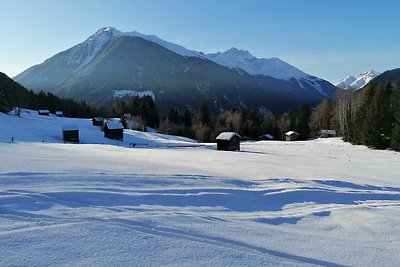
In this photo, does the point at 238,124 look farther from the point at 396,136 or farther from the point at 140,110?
the point at 396,136

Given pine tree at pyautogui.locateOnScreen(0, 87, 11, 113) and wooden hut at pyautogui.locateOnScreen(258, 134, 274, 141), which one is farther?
wooden hut at pyautogui.locateOnScreen(258, 134, 274, 141)

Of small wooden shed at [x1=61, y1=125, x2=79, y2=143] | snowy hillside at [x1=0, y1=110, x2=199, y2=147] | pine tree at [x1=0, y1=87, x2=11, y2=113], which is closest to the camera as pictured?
snowy hillside at [x1=0, y1=110, x2=199, y2=147]

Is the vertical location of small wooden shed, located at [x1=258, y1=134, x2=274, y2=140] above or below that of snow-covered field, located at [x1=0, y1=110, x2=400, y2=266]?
above

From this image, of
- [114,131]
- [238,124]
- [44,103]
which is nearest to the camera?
[114,131]

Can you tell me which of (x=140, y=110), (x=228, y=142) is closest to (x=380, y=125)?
(x=228, y=142)

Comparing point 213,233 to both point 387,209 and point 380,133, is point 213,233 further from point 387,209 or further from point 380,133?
point 380,133

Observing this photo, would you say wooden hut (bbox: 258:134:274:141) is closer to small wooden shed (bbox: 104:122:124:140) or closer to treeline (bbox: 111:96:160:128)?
treeline (bbox: 111:96:160:128)

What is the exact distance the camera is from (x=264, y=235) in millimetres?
7500

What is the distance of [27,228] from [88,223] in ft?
3.54

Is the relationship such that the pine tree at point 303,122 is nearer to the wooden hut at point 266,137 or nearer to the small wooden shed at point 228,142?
the wooden hut at point 266,137

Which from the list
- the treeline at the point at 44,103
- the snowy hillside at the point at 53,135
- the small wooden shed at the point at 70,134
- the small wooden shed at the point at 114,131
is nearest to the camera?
the snowy hillside at the point at 53,135

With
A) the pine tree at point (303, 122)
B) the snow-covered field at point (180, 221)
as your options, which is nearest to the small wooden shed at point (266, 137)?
the pine tree at point (303, 122)

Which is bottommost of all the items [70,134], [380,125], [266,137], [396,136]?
[396,136]

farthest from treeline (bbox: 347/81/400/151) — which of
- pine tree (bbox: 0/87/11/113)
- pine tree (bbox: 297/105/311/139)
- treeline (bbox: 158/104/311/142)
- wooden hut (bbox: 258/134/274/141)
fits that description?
pine tree (bbox: 0/87/11/113)
